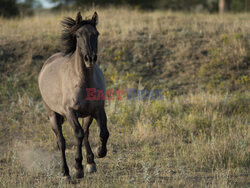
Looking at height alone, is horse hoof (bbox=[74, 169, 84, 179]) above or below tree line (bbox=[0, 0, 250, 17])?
below

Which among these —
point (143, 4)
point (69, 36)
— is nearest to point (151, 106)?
point (69, 36)

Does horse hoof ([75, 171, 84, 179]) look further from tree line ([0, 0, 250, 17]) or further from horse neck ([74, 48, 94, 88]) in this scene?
tree line ([0, 0, 250, 17])

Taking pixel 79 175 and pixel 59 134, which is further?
pixel 59 134

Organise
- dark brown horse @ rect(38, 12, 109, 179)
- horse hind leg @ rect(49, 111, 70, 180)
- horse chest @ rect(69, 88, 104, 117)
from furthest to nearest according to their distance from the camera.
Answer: horse hind leg @ rect(49, 111, 70, 180), horse chest @ rect(69, 88, 104, 117), dark brown horse @ rect(38, 12, 109, 179)

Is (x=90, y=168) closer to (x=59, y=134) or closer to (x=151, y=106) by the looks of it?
(x=59, y=134)

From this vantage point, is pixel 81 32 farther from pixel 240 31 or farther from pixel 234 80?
pixel 240 31

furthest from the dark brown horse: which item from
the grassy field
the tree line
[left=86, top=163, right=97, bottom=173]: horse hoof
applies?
the tree line

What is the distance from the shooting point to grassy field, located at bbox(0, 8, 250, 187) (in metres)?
6.16

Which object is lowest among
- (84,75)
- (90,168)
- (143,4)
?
(90,168)

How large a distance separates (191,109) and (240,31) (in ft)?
20.4

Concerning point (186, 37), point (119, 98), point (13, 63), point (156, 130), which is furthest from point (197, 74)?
point (13, 63)

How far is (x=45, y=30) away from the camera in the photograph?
1434cm

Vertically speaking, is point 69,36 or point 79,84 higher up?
point 69,36

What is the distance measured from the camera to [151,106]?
373 inches
